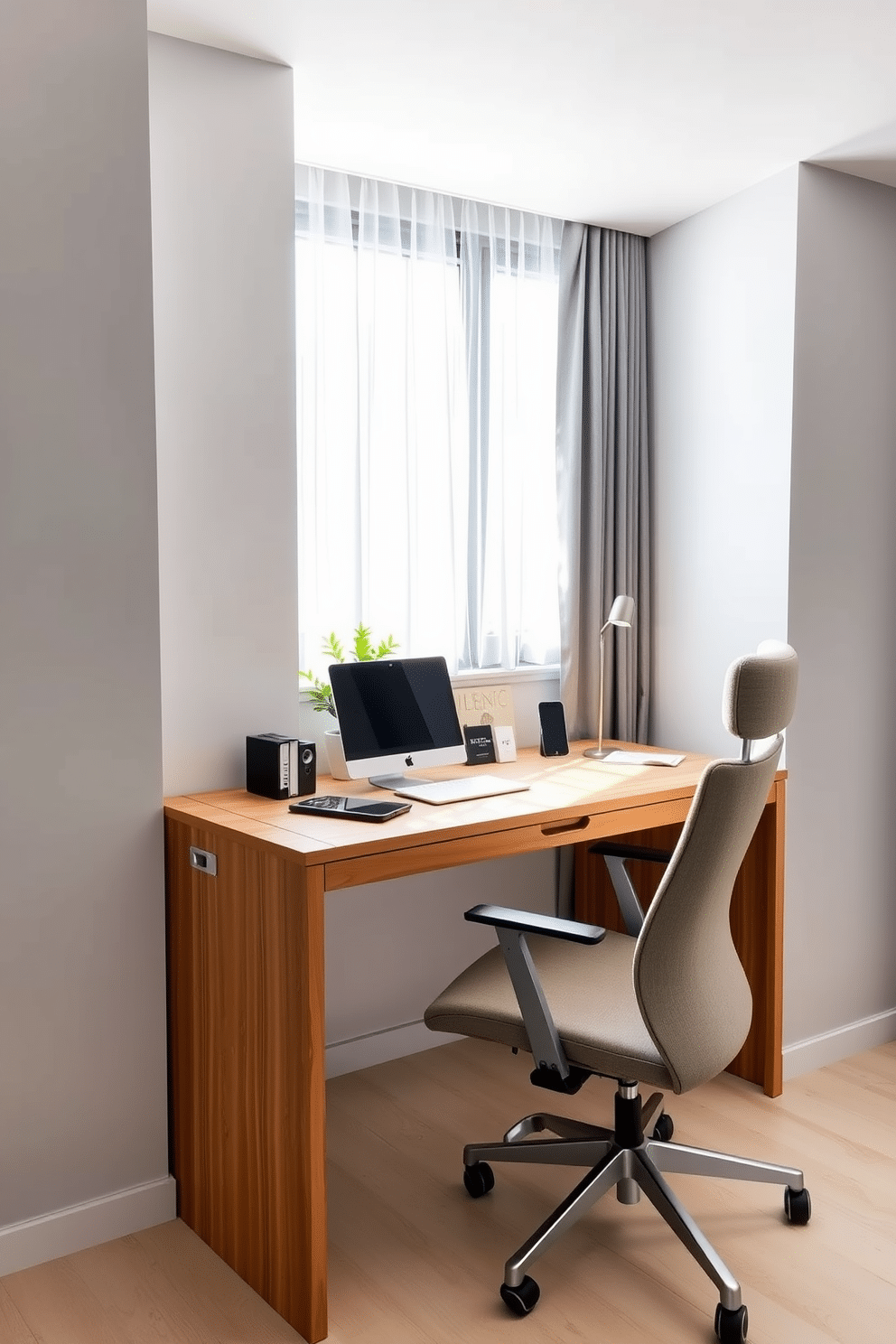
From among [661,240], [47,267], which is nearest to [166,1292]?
[47,267]

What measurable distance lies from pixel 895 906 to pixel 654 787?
1.13 meters

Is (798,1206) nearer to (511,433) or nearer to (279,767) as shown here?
(279,767)

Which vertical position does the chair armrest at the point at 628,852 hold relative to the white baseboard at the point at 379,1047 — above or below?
above

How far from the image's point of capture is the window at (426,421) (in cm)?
282

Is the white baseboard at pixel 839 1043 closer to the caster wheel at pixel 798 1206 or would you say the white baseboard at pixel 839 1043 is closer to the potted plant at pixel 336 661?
the caster wheel at pixel 798 1206

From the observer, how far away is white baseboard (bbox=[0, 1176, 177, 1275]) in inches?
80.6

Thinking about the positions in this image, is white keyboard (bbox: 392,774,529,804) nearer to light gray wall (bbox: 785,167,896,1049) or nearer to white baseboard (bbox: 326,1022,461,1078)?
white baseboard (bbox: 326,1022,461,1078)

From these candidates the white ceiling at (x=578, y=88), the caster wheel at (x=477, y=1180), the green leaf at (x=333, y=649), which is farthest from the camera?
the green leaf at (x=333, y=649)

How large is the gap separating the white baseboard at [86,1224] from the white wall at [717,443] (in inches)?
75.6

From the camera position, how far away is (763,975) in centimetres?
280

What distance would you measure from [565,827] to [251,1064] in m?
0.83

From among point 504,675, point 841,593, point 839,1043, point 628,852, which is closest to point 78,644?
point 628,852

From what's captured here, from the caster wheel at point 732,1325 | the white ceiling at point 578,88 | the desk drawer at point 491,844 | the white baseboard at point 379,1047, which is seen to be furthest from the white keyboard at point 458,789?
the white ceiling at point 578,88

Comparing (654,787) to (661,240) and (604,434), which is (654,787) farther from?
(661,240)
